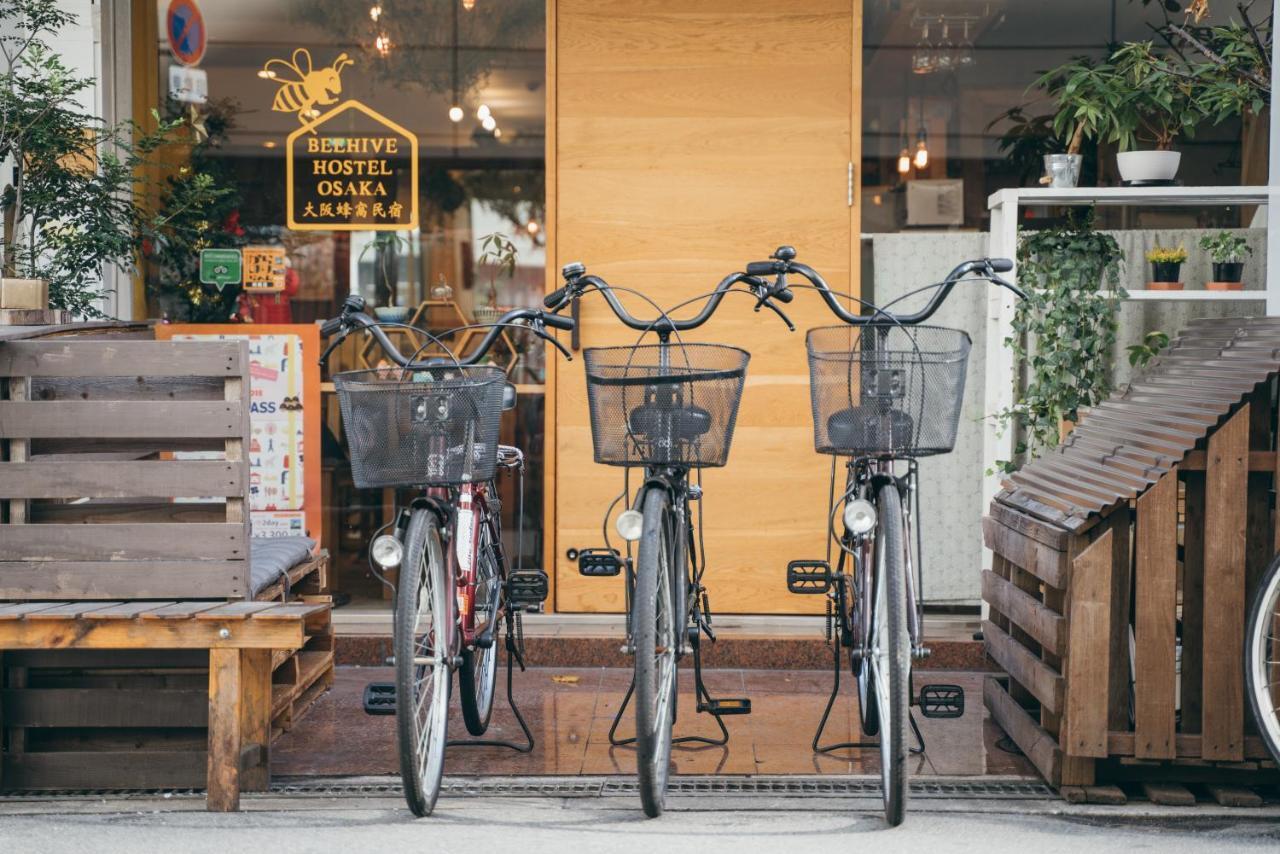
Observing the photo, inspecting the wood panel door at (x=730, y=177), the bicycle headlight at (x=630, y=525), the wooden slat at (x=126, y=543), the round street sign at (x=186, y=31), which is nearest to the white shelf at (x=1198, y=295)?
the wood panel door at (x=730, y=177)

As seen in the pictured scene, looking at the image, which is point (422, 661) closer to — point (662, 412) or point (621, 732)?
point (662, 412)

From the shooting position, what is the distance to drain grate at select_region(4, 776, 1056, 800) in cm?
435

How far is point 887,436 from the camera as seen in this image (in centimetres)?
417

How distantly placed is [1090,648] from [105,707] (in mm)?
2902

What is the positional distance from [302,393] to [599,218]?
157 centimetres

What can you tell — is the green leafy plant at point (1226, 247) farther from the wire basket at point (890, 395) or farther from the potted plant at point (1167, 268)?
the wire basket at point (890, 395)

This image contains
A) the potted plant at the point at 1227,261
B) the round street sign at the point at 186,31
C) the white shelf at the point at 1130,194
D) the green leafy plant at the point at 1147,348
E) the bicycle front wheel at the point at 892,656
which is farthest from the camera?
the round street sign at the point at 186,31

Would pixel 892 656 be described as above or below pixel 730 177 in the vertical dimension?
below

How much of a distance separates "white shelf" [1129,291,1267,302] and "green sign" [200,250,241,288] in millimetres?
3999

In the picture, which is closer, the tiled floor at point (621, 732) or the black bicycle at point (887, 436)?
the black bicycle at point (887, 436)

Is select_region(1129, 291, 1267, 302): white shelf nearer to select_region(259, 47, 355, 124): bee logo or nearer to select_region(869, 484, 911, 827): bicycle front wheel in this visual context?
select_region(869, 484, 911, 827): bicycle front wheel

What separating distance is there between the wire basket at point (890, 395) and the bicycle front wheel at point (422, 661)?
46.7 inches

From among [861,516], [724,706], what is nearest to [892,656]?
[861,516]

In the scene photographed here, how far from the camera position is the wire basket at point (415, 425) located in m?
3.97
